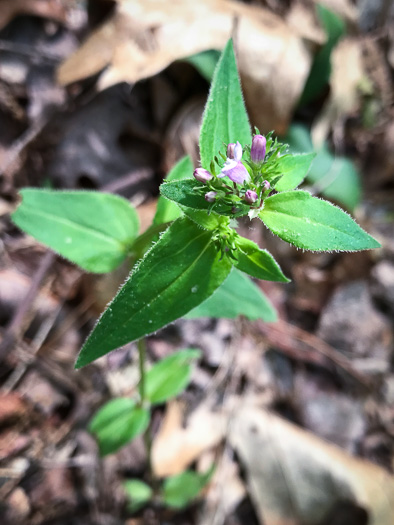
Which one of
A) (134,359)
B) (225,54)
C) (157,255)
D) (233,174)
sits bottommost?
(134,359)

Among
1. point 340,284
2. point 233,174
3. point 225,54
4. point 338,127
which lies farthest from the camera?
point 338,127

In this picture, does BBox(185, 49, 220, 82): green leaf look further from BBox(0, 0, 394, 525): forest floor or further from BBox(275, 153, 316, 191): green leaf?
BBox(275, 153, 316, 191): green leaf

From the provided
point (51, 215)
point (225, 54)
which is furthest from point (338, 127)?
point (51, 215)

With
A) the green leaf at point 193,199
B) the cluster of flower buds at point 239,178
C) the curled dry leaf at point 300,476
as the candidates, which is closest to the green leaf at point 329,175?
the curled dry leaf at point 300,476

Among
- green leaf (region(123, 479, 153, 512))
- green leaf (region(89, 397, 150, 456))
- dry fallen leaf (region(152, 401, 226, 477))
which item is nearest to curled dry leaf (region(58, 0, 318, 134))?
green leaf (region(89, 397, 150, 456))

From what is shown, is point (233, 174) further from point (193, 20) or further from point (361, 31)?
point (361, 31)

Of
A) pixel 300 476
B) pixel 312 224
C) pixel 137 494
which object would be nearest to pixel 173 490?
pixel 137 494

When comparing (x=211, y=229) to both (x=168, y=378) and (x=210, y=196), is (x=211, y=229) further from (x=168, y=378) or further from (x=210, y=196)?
(x=168, y=378)

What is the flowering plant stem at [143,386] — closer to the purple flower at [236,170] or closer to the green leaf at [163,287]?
the green leaf at [163,287]
